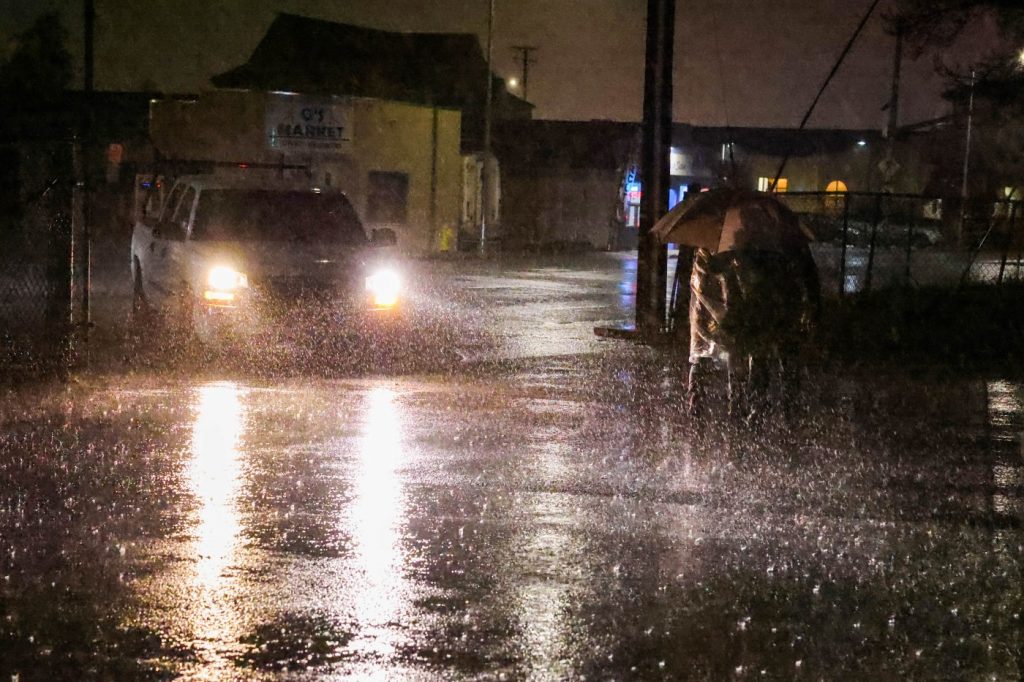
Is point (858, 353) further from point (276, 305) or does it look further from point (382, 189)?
point (382, 189)

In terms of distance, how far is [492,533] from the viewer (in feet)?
23.5

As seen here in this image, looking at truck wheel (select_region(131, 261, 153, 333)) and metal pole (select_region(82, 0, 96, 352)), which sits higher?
metal pole (select_region(82, 0, 96, 352))

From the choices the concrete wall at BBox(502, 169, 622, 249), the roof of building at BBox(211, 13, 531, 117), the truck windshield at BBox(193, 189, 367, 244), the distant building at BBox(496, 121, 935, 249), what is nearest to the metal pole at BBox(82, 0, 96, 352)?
the truck windshield at BBox(193, 189, 367, 244)

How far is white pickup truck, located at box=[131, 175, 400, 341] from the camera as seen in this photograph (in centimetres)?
1359

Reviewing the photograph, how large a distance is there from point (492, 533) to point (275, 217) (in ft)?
28.1

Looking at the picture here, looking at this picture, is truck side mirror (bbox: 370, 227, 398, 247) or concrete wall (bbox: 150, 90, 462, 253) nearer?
truck side mirror (bbox: 370, 227, 398, 247)

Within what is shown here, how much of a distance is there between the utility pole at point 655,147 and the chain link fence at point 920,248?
8.34 feet

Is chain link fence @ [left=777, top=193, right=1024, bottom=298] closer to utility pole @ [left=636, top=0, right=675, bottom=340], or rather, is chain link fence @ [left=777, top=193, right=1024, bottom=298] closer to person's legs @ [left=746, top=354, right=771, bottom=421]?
utility pole @ [left=636, top=0, right=675, bottom=340]

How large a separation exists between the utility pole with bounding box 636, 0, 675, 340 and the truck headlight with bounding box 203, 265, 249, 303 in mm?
5481

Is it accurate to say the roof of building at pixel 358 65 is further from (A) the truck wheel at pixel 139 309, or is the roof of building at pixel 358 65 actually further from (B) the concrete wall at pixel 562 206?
(A) the truck wheel at pixel 139 309

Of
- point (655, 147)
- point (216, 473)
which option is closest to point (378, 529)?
point (216, 473)

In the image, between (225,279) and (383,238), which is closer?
(225,279)

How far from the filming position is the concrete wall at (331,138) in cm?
4303

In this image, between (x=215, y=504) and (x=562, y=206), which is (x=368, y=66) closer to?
(x=562, y=206)
